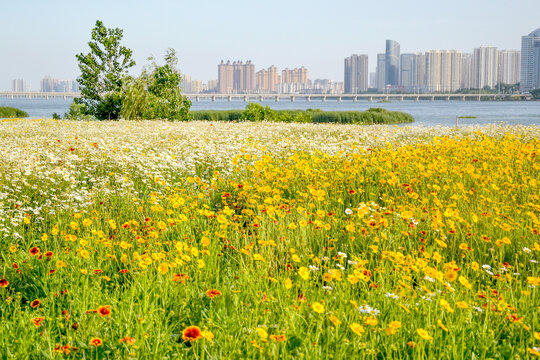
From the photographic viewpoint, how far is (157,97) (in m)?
24.1

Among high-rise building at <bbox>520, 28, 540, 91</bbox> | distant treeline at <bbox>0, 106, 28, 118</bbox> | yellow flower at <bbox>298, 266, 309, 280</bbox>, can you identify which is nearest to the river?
distant treeline at <bbox>0, 106, 28, 118</bbox>

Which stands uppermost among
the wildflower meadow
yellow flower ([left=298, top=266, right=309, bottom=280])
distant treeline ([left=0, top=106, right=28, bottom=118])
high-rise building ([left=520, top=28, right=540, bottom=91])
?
high-rise building ([left=520, top=28, right=540, bottom=91])

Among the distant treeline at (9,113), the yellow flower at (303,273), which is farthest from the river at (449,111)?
the yellow flower at (303,273)

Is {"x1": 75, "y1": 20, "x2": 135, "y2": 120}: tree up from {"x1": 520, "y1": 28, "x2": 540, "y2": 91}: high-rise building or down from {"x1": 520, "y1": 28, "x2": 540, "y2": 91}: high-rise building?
down

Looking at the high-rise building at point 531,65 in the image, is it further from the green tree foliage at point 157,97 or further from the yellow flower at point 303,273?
the yellow flower at point 303,273

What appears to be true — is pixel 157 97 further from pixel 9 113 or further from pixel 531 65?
pixel 531 65

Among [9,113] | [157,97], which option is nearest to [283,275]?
[157,97]

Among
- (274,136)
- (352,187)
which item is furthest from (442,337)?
(274,136)

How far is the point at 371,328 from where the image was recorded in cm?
276

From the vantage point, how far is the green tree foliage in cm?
2386

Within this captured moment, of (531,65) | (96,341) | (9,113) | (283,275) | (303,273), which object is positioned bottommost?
(283,275)

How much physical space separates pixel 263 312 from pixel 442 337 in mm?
1051

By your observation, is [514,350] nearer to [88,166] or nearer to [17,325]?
[17,325]

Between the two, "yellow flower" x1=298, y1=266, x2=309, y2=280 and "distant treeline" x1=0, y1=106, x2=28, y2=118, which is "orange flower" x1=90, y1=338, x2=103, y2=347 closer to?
"yellow flower" x1=298, y1=266, x2=309, y2=280
